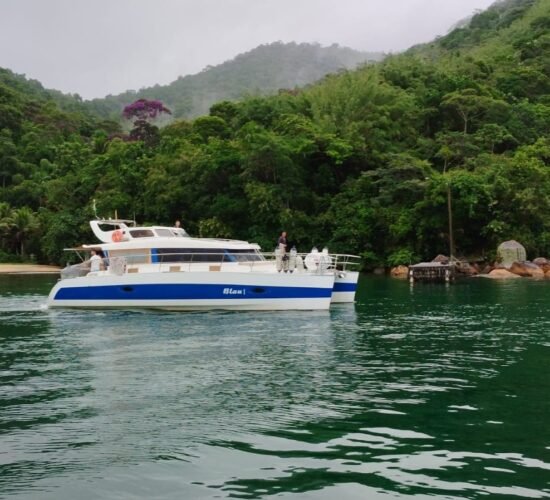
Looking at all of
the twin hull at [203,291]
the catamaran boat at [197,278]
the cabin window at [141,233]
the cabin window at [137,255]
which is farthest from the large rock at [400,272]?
the cabin window at [137,255]

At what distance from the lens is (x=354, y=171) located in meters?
53.3

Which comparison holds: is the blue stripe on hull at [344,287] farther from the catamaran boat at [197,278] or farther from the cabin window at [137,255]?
the cabin window at [137,255]

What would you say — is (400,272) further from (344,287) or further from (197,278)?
(197,278)

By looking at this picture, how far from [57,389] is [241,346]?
5.34 meters

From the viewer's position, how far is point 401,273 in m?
44.0

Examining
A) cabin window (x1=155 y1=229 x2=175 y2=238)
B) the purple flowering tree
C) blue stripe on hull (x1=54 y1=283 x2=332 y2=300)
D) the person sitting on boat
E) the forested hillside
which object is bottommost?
blue stripe on hull (x1=54 y1=283 x2=332 y2=300)

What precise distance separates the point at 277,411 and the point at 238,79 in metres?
179

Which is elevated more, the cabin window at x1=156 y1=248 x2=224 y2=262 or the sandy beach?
the cabin window at x1=156 y1=248 x2=224 y2=262

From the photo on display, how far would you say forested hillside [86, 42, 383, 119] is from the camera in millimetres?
160375

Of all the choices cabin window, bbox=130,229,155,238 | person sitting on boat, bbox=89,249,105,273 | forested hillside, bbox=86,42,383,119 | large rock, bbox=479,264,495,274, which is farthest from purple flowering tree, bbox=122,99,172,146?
forested hillside, bbox=86,42,383,119

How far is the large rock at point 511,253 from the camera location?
40625 mm

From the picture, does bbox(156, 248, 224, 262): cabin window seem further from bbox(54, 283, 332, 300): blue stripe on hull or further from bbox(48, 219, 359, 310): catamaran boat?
bbox(54, 283, 332, 300): blue stripe on hull

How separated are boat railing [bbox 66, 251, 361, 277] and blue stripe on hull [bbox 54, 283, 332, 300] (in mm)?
792

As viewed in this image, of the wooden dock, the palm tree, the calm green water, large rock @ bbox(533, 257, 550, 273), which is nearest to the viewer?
the calm green water
